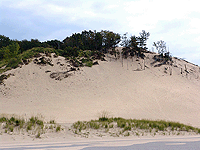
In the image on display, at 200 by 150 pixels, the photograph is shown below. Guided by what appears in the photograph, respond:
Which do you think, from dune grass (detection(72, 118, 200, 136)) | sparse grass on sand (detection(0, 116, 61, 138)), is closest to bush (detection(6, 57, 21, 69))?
sparse grass on sand (detection(0, 116, 61, 138))

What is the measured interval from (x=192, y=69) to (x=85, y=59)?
24401mm

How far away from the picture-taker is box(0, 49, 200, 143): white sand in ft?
63.4

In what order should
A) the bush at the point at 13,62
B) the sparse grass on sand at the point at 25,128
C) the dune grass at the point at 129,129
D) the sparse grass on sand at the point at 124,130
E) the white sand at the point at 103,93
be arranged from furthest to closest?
the bush at the point at 13,62 < the white sand at the point at 103,93 < the dune grass at the point at 129,129 < the sparse grass on sand at the point at 124,130 < the sparse grass on sand at the point at 25,128

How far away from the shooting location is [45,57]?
31.7 m

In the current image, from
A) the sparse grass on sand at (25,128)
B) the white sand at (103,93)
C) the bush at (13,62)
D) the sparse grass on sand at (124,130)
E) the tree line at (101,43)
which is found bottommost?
the sparse grass on sand at (124,130)

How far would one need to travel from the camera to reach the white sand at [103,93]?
19312 mm

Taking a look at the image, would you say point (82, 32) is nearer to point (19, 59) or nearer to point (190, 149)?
point (19, 59)

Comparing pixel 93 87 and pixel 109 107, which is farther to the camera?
pixel 93 87

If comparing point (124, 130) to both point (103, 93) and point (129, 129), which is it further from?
point (103, 93)

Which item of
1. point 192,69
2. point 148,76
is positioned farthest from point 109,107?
point 192,69

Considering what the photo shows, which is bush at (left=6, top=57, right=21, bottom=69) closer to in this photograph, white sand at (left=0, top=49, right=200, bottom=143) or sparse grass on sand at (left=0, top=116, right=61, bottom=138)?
white sand at (left=0, top=49, right=200, bottom=143)

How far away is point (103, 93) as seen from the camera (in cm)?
2528

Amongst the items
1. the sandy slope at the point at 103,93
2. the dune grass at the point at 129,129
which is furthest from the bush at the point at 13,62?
the dune grass at the point at 129,129

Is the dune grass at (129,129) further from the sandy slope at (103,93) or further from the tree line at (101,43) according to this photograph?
the tree line at (101,43)
